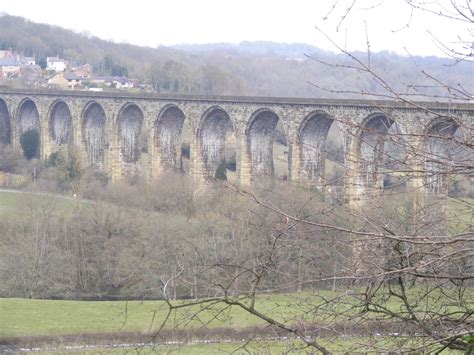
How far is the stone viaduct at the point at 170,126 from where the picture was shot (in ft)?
99.7

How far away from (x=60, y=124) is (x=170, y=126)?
7943 mm

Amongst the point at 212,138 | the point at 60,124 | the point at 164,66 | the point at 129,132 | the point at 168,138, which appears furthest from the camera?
the point at 164,66

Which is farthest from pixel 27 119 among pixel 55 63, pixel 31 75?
pixel 55 63

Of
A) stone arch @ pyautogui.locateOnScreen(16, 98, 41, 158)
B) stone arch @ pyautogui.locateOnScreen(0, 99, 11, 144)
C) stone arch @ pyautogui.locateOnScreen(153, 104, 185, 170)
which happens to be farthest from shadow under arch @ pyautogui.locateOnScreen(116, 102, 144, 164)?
stone arch @ pyautogui.locateOnScreen(0, 99, 11, 144)

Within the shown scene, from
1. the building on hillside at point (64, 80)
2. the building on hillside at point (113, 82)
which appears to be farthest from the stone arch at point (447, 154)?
the building on hillside at point (113, 82)

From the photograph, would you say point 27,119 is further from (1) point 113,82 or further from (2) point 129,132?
→ (1) point 113,82

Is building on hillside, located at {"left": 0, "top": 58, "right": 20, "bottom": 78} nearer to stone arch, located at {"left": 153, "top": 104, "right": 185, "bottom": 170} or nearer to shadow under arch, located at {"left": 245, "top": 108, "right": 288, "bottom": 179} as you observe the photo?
stone arch, located at {"left": 153, "top": 104, "right": 185, "bottom": 170}

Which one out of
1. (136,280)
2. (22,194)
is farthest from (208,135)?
(136,280)

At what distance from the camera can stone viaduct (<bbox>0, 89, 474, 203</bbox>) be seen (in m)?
30.4

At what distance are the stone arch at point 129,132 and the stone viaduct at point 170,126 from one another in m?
0.04

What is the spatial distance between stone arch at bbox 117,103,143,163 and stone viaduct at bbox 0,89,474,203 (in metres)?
0.04

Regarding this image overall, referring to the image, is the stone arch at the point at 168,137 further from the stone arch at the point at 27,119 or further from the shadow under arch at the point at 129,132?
the stone arch at the point at 27,119

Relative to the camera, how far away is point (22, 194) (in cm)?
3059

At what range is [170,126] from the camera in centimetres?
3803
